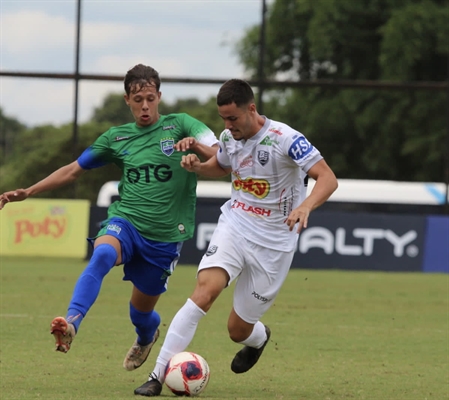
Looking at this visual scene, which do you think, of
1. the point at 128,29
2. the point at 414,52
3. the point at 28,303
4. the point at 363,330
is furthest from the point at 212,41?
the point at 363,330

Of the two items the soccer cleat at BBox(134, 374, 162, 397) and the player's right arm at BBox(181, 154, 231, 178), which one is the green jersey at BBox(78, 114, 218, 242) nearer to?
the player's right arm at BBox(181, 154, 231, 178)

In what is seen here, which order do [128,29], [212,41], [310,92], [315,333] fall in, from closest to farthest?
[315,333]
[128,29]
[212,41]
[310,92]

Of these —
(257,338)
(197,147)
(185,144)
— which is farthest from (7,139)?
(185,144)

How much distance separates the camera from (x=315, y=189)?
21.2 feet

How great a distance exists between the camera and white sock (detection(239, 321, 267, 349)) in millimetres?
7444

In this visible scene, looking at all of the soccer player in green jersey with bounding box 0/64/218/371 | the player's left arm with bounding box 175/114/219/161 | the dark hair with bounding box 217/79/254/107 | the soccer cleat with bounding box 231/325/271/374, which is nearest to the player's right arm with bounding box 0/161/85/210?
the soccer player in green jersey with bounding box 0/64/218/371

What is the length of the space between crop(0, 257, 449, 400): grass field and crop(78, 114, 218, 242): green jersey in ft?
3.82

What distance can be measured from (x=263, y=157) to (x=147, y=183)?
3.25 ft

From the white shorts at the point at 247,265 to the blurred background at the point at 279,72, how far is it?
12733 mm

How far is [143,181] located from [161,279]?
29.1 inches

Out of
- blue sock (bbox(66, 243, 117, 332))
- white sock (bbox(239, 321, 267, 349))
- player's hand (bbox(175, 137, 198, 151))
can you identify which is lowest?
white sock (bbox(239, 321, 267, 349))

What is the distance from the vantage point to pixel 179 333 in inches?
260

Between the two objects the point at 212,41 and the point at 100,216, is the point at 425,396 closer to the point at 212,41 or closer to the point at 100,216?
the point at 100,216

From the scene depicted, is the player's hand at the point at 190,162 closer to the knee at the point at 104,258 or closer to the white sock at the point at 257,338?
the knee at the point at 104,258
